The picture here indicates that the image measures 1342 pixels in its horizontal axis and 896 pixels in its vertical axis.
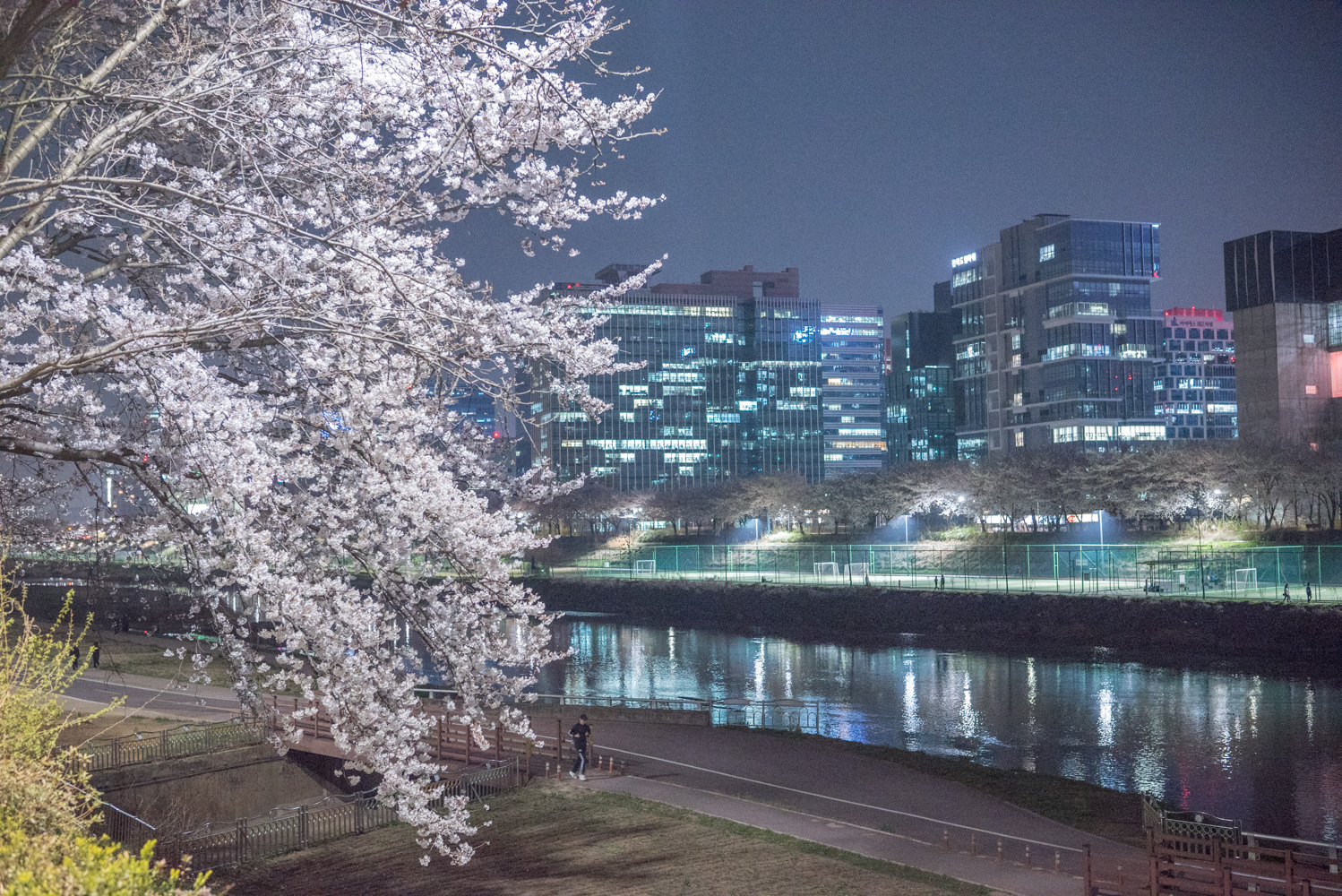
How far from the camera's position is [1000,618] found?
179 ft

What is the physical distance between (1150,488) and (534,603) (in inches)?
2955

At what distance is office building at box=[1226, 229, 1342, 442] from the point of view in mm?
91375

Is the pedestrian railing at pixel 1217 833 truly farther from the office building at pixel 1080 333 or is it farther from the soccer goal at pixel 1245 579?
the office building at pixel 1080 333

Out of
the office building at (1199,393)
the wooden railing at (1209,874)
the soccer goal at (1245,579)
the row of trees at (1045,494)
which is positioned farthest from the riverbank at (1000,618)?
the office building at (1199,393)

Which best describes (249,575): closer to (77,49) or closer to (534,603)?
(534,603)

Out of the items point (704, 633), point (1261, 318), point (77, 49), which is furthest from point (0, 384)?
point (1261, 318)

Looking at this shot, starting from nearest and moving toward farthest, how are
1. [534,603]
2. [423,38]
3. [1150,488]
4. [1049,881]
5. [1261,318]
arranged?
[423,38]
[534,603]
[1049,881]
[1150,488]
[1261,318]

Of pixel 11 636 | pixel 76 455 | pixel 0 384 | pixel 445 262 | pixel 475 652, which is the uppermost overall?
pixel 445 262

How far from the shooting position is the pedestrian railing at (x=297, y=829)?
1664 centimetres

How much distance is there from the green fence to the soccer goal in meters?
0.05

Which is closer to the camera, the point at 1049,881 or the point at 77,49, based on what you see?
the point at 77,49

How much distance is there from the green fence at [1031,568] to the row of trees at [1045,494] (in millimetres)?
7430

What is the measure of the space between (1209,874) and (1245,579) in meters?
43.6

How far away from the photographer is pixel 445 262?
9898 millimetres
